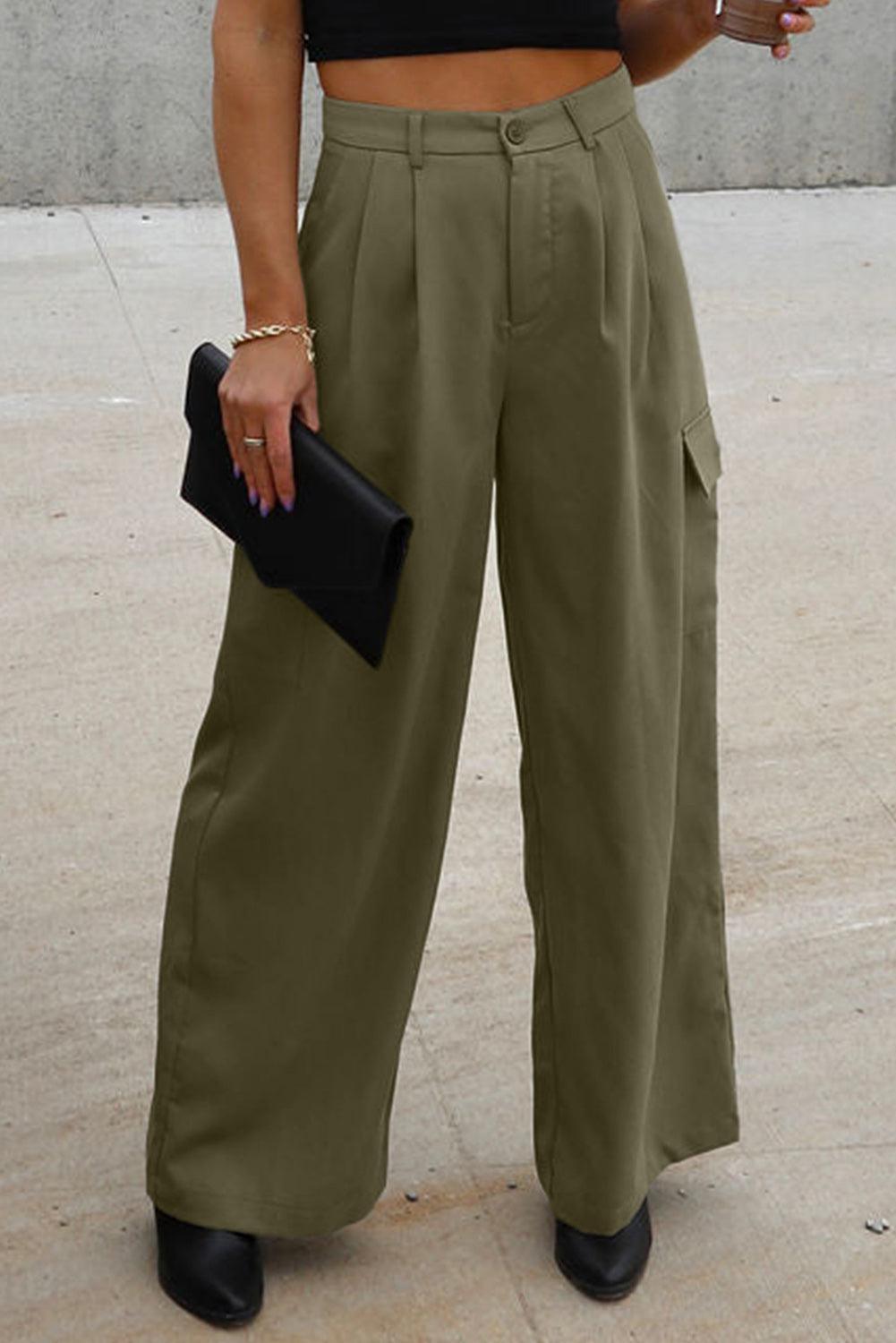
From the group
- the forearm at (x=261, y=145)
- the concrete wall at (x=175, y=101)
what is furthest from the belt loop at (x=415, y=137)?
the concrete wall at (x=175, y=101)

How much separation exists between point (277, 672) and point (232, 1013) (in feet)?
1.29

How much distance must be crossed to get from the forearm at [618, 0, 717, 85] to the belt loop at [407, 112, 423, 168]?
30 centimetres

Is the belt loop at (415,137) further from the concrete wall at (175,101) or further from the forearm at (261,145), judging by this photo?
the concrete wall at (175,101)

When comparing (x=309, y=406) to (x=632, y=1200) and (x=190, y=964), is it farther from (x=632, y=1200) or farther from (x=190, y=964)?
(x=632, y=1200)

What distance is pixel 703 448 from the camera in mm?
2418

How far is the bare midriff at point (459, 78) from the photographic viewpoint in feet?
7.02

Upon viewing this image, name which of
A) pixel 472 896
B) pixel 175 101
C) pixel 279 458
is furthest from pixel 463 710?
pixel 175 101

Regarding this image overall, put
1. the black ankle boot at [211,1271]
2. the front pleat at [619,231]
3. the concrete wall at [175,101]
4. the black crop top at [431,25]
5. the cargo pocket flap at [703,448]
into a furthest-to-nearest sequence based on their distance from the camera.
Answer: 1. the concrete wall at [175,101]
2. the black ankle boot at [211,1271]
3. the cargo pocket flap at [703,448]
4. the front pleat at [619,231]
5. the black crop top at [431,25]

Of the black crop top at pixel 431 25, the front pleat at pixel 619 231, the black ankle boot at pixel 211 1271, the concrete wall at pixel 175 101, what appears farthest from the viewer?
the concrete wall at pixel 175 101

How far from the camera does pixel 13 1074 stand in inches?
116

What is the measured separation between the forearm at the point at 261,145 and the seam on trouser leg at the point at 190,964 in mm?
417

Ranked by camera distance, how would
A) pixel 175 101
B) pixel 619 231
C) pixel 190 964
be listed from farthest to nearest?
1. pixel 175 101
2. pixel 190 964
3. pixel 619 231

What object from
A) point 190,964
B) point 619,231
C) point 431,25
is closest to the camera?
point 431,25

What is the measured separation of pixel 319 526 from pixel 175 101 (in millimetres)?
5051
